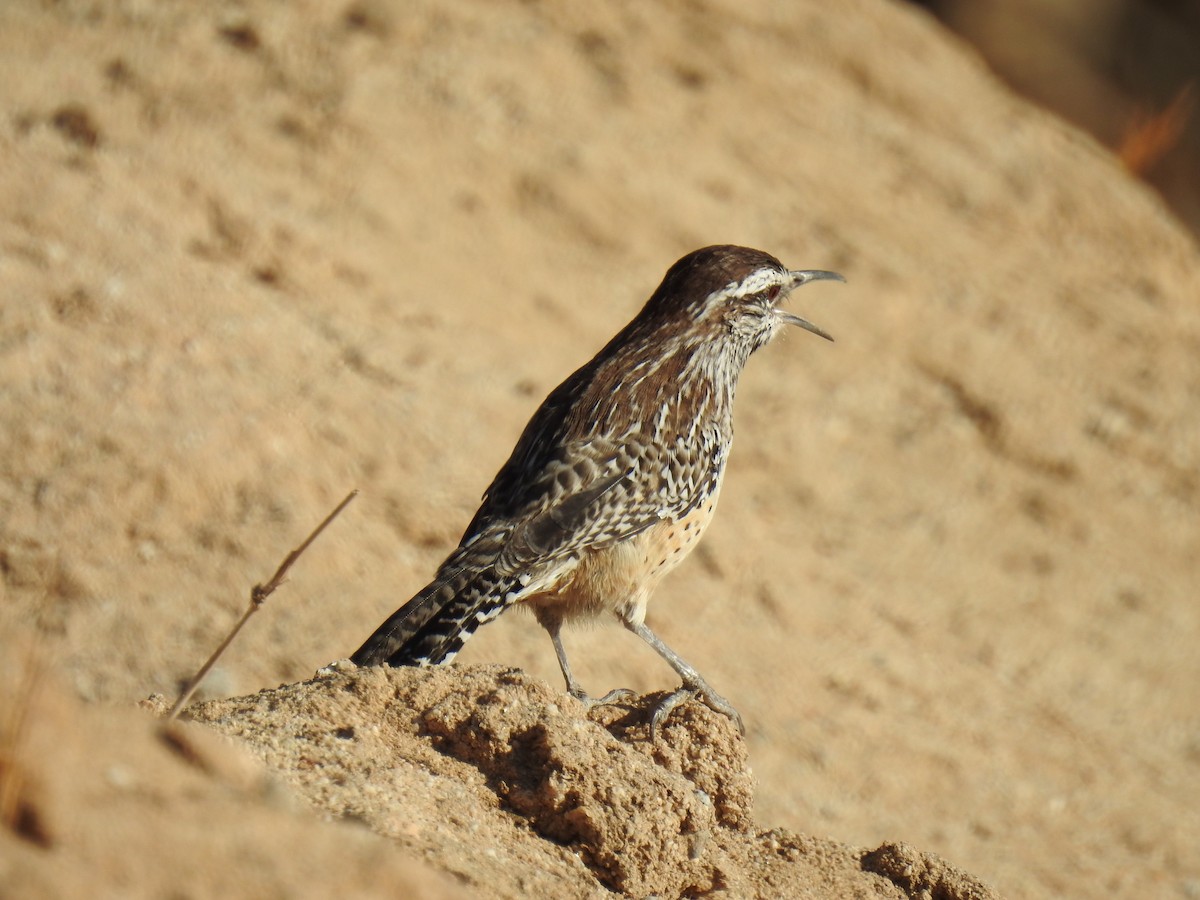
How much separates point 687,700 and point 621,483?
0.84 metres

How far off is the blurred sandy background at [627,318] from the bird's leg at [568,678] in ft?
6.62

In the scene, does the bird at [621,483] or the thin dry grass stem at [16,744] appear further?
the bird at [621,483]

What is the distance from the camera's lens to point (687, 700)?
4.70 meters

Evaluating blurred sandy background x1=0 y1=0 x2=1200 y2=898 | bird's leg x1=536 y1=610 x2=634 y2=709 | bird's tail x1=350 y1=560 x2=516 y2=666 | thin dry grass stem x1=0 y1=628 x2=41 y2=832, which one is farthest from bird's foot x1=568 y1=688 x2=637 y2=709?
blurred sandy background x1=0 y1=0 x2=1200 y2=898

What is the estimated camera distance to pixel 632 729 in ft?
14.6

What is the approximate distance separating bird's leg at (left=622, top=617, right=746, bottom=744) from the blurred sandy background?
7.40 feet

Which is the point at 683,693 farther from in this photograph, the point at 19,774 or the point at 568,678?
the point at 19,774

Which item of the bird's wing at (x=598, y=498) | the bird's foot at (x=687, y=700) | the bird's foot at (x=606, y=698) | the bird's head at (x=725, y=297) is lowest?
the bird's foot at (x=606, y=698)

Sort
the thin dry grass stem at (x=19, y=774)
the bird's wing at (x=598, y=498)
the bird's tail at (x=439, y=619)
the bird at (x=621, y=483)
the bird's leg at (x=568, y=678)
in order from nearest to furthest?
1. the thin dry grass stem at (x=19, y=774)
2. the bird's tail at (x=439, y=619)
3. the bird's leg at (x=568, y=678)
4. the bird at (x=621, y=483)
5. the bird's wing at (x=598, y=498)

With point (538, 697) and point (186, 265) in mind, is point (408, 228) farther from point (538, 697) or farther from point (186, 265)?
point (538, 697)

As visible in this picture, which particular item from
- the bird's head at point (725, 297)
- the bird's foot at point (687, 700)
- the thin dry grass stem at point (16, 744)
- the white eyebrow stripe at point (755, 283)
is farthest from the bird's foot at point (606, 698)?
the thin dry grass stem at point (16, 744)

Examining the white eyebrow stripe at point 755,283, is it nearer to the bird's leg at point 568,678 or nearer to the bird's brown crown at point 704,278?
the bird's brown crown at point 704,278

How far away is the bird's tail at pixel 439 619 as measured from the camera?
4.58 m

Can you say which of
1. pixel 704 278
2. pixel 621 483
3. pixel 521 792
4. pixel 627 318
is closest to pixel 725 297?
pixel 704 278
